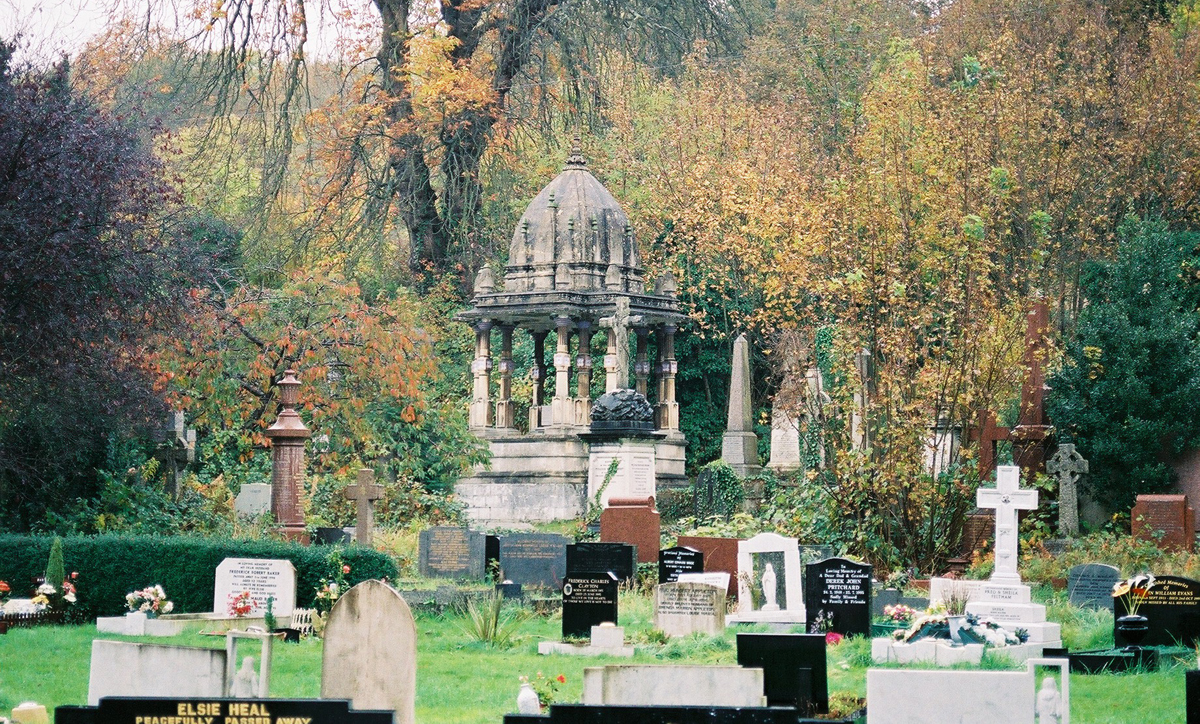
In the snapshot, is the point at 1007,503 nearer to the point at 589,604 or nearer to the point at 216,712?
the point at 589,604

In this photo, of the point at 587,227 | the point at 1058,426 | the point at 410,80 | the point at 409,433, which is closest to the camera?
the point at 1058,426

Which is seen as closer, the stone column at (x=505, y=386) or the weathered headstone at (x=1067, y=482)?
the weathered headstone at (x=1067, y=482)

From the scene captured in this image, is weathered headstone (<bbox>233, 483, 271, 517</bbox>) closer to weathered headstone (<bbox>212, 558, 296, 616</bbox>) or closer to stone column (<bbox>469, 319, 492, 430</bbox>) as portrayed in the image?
stone column (<bbox>469, 319, 492, 430</bbox>)

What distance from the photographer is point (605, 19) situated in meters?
35.3

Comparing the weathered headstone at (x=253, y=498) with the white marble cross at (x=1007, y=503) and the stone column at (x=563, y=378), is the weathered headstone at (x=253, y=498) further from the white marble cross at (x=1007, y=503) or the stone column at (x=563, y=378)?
the white marble cross at (x=1007, y=503)

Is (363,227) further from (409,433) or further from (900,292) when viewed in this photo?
(900,292)

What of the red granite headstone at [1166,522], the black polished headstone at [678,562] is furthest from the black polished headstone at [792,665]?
the red granite headstone at [1166,522]

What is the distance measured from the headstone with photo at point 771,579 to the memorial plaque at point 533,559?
3.30m

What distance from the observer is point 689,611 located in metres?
17.2

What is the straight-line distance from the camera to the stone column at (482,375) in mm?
33875

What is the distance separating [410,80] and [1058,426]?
55.3ft

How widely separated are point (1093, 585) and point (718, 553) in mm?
4783

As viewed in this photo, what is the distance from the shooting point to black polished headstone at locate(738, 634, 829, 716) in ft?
37.5

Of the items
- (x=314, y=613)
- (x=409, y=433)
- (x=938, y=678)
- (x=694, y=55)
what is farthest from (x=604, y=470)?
(x=938, y=678)
